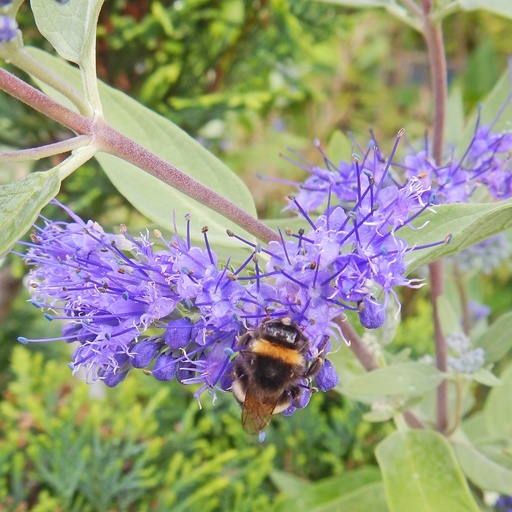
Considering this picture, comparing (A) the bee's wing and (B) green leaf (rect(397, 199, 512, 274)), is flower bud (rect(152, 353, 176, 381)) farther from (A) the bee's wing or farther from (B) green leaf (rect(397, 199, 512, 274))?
(B) green leaf (rect(397, 199, 512, 274))

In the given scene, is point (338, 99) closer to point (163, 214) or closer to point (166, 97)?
point (166, 97)

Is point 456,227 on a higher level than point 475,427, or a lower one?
higher

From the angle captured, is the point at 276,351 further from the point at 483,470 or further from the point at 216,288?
the point at 483,470

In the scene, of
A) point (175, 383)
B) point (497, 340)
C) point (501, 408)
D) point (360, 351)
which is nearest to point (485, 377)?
point (497, 340)

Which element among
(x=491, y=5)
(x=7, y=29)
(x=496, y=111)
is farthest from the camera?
(x=496, y=111)

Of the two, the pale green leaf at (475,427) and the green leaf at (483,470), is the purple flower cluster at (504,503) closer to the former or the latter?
the pale green leaf at (475,427)

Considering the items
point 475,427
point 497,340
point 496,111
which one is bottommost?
point 475,427

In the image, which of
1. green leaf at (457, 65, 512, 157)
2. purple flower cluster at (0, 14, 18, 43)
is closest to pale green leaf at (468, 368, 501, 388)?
green leaf at (457, 65, 512, 157)
